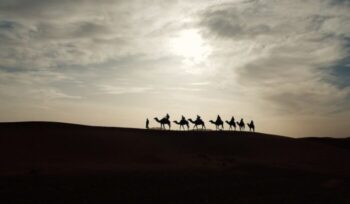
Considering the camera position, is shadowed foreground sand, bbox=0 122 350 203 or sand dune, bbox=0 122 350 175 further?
sand dune, bbox=0 122 350 175

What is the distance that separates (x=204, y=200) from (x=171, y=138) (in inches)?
716

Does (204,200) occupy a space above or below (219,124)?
below

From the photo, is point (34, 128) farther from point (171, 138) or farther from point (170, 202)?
point (170, 202)

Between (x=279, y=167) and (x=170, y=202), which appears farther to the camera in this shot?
(x=279, y=167)

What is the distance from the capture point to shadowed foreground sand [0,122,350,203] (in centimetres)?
1483

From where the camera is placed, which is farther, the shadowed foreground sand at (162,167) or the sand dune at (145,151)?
the sand dune at (145,151)

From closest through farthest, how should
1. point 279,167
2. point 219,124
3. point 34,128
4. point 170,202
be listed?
point 170,202 < point 279,167 < point 34,128 < point 219,124

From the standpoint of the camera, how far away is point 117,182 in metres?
16.6

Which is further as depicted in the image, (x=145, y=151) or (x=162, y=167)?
(x=145, y=151)

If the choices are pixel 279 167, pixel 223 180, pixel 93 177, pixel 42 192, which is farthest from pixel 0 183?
pixel 279 167

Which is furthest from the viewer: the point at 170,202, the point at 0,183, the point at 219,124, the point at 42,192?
the point at 219,124

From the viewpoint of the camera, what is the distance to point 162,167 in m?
21.5

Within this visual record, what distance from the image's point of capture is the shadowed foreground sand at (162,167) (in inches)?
584

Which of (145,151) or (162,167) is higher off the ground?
(145,151)
